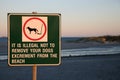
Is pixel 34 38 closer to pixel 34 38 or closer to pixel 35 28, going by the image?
pixel 34 38

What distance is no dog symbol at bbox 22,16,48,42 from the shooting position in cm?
473

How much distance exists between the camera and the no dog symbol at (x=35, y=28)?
4.73 metres

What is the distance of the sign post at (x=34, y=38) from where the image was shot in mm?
4758

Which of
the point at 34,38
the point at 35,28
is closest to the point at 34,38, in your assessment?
the point at 34,38

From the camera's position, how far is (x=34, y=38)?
15.8ft

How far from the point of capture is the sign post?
15.6ft

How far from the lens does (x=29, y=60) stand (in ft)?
16.1

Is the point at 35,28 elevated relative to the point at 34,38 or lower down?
elevated

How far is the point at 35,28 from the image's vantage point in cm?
471

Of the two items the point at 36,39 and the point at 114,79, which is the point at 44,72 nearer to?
the point at 114,79

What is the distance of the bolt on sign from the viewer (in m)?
4.76

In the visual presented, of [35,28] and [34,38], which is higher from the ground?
[35,28]

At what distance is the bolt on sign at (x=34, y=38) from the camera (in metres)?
4.76

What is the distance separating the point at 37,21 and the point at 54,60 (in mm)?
582
